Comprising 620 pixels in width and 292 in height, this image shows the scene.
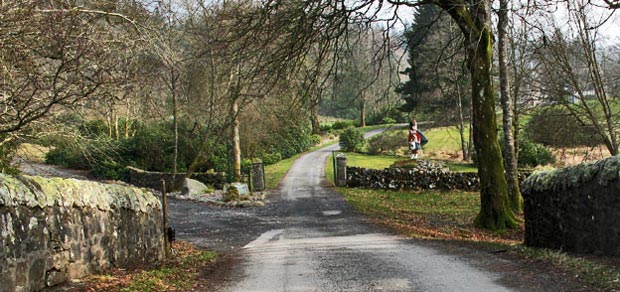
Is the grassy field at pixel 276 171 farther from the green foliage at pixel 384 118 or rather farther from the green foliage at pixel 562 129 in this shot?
the green foliage at pixel 384 118

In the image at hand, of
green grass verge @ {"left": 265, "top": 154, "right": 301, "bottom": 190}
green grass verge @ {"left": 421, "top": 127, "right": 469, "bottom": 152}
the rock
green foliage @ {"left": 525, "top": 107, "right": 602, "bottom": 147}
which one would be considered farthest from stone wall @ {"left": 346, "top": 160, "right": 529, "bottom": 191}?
green grass verge @ {"left": 421, "top": 127, "right": 469, "bottom": 152}

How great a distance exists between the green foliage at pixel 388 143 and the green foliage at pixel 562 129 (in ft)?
61.0

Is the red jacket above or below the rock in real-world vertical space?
above

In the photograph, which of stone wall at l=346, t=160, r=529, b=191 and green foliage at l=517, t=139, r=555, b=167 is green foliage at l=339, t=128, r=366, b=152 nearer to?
green foliage at l=517, t=139, r=555, b=167

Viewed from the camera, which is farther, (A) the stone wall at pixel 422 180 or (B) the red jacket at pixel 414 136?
(B) the red jacket at pixel 414 136

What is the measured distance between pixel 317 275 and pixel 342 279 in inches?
19.6

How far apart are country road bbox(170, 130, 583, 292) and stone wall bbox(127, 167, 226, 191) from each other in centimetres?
831

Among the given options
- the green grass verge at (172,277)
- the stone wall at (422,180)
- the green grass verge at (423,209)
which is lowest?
the green grass verge at (423,209)

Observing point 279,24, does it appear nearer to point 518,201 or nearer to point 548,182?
point 548,182

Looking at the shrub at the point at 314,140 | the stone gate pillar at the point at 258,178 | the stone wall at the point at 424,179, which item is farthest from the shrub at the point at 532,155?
the shrub at the point at 314,140

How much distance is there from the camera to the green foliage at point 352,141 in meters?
44.7

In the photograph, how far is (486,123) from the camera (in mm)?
13664

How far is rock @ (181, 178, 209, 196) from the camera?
2486 cm

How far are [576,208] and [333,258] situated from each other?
148 inches
